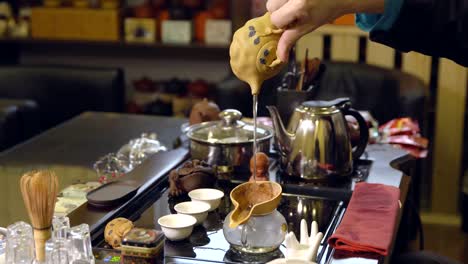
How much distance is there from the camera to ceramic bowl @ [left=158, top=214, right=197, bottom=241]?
1.57 meters

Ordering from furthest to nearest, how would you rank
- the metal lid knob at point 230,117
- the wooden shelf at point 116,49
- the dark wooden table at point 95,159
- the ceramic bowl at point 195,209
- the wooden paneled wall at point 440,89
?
the wooden shelf at point 116,49 → the wooden paneled wall at point 440,89 → the metal lid knob at point 230,117 → the dark wooden table at point 95,159 → the ceramic bowl at point 195,209

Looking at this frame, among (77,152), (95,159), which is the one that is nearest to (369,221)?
(95,159)

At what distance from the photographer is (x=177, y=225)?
1.60 metres

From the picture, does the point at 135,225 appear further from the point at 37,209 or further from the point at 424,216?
the point at 424,216

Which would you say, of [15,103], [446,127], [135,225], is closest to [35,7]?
[15,103]

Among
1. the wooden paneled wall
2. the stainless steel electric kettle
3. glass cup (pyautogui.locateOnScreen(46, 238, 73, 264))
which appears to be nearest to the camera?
glass cup (pyautogui.locateOnScreen(46, 238, 73, 264))

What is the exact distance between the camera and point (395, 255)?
2031 mm

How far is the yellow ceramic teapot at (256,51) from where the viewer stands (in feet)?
5.19

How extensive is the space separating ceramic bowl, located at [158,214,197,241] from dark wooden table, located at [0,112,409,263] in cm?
14

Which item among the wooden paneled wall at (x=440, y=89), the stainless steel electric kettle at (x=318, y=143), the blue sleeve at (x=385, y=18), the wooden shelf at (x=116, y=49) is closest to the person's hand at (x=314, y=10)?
the blue sleeve at (x=385, y=18)

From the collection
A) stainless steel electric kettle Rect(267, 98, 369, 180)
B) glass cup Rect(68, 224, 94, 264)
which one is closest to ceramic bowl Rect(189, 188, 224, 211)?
stainless steel electric kettle Rect(267, 98, 369, 180)

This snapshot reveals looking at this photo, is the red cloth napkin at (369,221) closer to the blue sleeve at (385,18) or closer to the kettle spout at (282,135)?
Answer: the kettle spout at (282,135)

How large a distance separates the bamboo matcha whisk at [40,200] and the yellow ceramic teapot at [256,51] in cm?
46

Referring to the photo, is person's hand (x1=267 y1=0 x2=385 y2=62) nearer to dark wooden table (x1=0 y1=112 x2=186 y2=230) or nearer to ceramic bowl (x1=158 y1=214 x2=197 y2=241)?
ceramic bowl (x1=158 y1=214 x2=197 y2=241)
